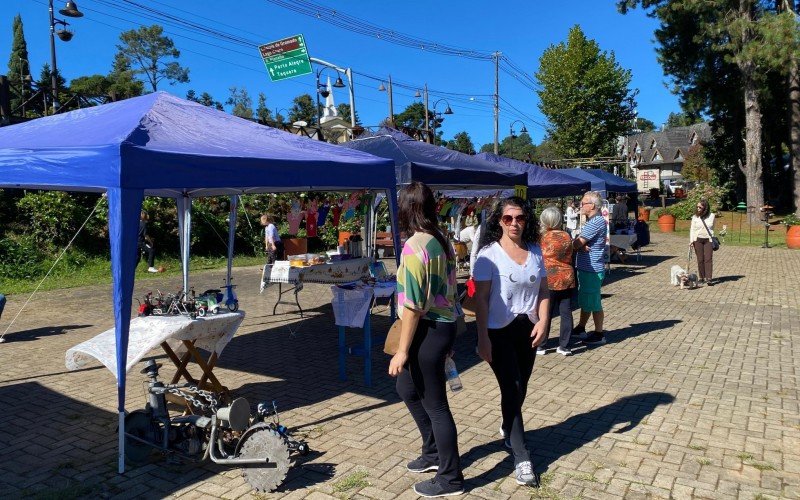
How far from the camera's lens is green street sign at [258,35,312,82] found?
1778 cm

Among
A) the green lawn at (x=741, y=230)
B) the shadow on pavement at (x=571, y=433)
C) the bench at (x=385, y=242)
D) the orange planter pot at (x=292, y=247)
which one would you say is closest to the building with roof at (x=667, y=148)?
the green lawn at (x=741, y=230)

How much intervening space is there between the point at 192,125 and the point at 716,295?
366 inches

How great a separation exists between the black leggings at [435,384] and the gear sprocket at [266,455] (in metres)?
0.81

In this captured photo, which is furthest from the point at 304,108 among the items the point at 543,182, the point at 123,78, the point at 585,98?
the point at 543,182

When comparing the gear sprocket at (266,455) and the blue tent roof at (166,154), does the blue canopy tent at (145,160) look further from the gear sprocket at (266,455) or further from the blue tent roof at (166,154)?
the gear sprocket at (266,455)

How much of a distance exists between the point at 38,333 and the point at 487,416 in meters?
6.27

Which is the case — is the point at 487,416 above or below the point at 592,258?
below

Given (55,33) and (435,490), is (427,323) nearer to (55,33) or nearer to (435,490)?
(435,490)

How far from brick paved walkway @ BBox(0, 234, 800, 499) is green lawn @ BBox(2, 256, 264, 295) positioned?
3838mm

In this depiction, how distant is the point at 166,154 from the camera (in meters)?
3.82

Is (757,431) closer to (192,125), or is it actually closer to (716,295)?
(192,125)

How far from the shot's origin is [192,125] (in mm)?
4824

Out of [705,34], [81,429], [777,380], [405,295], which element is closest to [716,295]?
[777,380]

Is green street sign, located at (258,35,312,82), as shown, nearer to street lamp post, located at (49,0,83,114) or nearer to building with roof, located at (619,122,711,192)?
street lamp post, located at (49,0,83,114)
